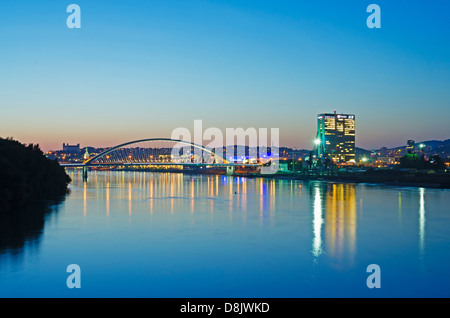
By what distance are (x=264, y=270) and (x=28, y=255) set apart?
31.7ft

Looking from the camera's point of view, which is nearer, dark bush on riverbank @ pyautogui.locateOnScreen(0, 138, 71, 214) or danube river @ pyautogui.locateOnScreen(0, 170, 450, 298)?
danube river @ pyautogui.locateOnScreen(0, 170, 450, 298)

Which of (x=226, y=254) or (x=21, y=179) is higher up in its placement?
(x=21, y=179)

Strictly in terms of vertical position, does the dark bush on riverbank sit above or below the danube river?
above

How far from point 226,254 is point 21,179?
21437 mm

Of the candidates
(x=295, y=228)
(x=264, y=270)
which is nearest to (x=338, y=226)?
(x=295, y=228)

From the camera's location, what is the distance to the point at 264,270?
15.2 metres

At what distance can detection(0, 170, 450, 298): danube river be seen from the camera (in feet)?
43.0

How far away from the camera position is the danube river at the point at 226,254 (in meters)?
13.1

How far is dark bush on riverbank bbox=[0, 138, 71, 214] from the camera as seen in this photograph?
101ft

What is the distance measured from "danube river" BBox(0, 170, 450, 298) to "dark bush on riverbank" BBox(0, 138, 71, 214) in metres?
3.03

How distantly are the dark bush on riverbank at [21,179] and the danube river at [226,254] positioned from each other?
9.93 ft

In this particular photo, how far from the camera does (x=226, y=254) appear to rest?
59.1 feet
